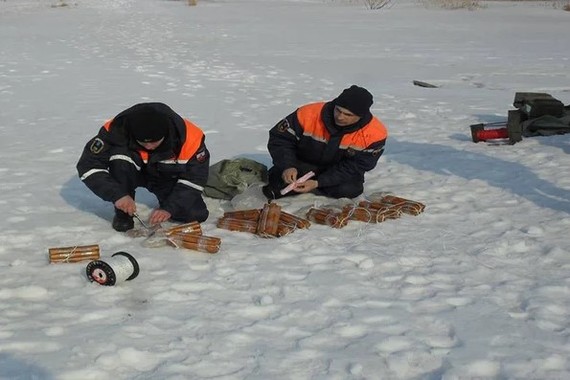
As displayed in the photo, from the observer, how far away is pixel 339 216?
4695 millimetres

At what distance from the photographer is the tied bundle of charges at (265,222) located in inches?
176

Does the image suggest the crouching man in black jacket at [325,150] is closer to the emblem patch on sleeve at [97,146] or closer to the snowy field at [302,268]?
the snowy field at [302,268]

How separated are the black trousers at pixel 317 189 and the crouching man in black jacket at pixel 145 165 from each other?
81 cm

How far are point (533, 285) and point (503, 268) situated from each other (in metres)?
0.26

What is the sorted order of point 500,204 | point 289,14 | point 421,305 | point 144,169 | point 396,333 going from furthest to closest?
point 289,14 → point 500,204 → point 144,169 → point 421,305 → point 396,333

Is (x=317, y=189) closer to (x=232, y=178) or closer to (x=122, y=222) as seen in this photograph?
(x=232, y=178)

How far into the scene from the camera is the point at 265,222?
449cm

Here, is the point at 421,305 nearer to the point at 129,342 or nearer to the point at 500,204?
the point at 129,342

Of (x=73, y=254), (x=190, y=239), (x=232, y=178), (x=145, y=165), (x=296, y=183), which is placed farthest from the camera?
(x=232, y=178)

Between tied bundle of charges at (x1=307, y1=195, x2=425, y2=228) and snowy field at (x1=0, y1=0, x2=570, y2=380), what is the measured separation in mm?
83

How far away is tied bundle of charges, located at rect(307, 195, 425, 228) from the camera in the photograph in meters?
4.68

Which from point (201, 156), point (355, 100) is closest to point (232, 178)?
point (201, 156)

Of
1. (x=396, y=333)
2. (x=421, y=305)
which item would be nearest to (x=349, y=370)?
(x=396, y=333)

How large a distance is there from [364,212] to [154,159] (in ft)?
4.87
